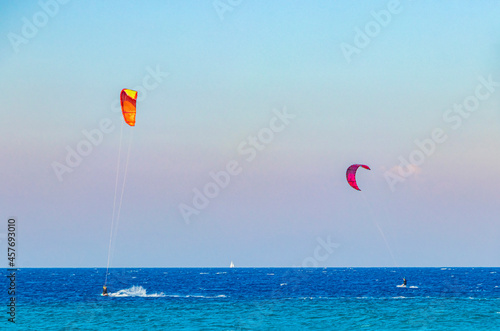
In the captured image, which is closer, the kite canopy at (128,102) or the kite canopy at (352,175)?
the kite canopy at (128,102)

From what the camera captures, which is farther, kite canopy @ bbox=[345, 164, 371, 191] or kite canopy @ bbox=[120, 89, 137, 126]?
kite canopy @ bbox=[345, 164, 371, 191]

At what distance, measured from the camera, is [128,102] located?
4003 centimetres

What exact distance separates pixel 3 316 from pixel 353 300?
3634 centimetres

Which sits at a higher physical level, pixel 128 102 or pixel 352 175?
pixel 128 102

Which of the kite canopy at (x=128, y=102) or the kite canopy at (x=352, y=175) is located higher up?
the kite canopy at (x=128, y=102)

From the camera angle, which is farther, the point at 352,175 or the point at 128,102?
the point at 352,175

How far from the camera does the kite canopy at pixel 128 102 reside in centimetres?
3984

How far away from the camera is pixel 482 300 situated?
71750mm

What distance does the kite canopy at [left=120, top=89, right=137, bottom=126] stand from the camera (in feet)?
131

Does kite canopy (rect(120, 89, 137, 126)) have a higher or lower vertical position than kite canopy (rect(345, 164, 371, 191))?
higher

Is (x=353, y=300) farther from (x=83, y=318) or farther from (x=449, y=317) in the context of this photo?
(x=83, y=318)

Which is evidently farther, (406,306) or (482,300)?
(482,300)

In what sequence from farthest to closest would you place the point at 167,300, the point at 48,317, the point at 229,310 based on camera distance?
the point at 167,300
the point at 229,310
the point at 48,317

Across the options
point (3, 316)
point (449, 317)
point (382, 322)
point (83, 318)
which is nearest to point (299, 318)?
point (382, 322)
